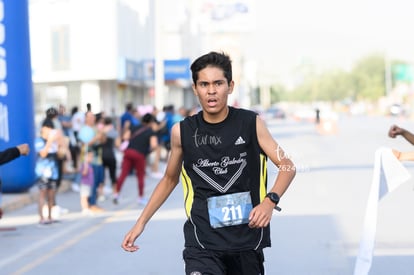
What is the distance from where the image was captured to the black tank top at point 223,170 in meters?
4.59

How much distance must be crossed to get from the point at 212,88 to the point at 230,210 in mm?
654

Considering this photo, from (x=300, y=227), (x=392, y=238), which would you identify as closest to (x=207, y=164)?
(x=392, y=238)

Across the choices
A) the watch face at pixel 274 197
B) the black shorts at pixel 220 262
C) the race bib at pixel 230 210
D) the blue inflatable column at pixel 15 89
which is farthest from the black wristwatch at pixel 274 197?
the blue inflatable column at pixel 15 89

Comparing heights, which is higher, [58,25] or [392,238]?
[58,25]

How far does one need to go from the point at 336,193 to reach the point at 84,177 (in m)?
4.76

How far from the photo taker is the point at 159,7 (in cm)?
3091

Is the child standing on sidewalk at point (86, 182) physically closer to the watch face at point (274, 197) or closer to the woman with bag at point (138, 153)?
the woman with bag at point (138, 153)

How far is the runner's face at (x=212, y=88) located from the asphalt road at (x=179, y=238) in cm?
120

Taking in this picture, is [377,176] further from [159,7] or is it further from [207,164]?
[159,7]

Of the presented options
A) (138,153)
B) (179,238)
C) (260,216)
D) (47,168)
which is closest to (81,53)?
(138,153)

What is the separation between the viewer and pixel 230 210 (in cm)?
457

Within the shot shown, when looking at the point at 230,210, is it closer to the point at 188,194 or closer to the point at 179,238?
the point at 188,194

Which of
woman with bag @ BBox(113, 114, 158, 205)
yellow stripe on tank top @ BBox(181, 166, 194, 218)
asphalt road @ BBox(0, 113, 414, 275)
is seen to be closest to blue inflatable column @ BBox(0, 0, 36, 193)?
asphalt road @ BBox(0, 113, 414, 275)

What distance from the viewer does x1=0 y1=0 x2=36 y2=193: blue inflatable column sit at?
1502 cm
